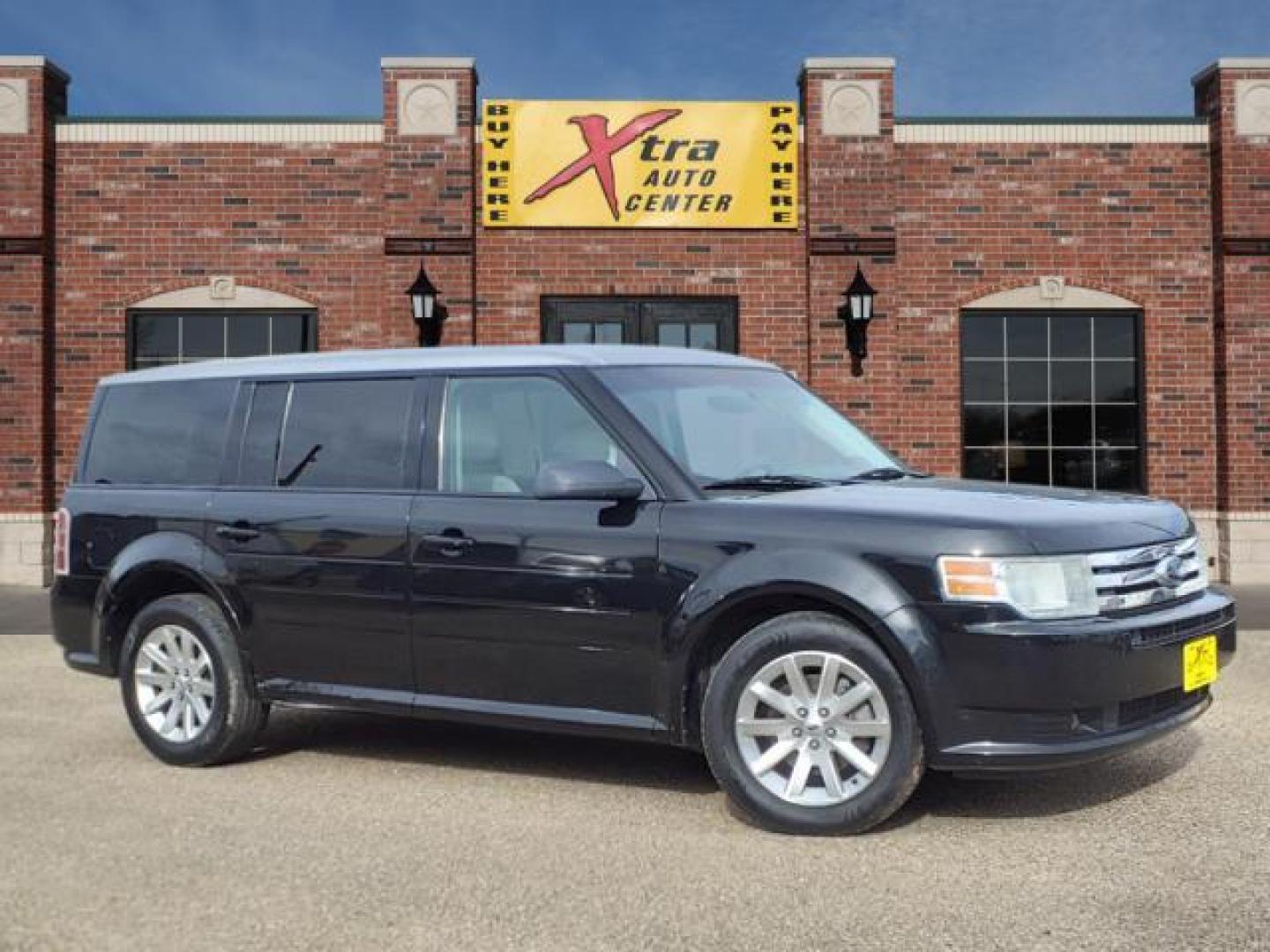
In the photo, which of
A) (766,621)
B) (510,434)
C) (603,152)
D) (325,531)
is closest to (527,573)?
(510,434)

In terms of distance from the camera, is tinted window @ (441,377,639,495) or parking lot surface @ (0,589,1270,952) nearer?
parking lot surface @ (0,589,1270,952)

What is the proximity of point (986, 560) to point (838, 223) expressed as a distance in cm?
1138

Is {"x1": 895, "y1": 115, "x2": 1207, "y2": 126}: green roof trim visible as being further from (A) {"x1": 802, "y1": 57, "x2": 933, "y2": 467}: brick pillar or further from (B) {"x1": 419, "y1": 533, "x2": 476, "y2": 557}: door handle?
(B) {"x1": 419, "y1": 533, "x2": 476, "y2": 557}: door handle

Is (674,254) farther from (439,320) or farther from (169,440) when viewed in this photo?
(169,440)

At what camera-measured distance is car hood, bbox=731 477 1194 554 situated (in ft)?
15.9

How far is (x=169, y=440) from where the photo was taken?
6.81 meters

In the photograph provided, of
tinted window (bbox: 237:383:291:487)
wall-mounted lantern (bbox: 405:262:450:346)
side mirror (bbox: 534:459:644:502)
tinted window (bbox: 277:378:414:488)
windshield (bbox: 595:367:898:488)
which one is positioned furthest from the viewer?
wall-mounted lantern (bbox: 405:262:450:346)

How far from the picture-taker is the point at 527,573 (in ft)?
18.1

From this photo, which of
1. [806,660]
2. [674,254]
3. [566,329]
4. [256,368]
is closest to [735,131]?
[674,254]

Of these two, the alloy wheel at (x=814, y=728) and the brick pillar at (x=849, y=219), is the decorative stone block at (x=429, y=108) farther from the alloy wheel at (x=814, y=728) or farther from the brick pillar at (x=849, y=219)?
the alloy wheel at (x=814, y=728)

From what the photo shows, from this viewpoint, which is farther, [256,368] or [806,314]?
[806,314]

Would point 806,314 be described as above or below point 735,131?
below

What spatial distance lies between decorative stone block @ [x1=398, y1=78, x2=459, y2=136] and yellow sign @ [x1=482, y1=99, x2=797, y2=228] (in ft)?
1.29

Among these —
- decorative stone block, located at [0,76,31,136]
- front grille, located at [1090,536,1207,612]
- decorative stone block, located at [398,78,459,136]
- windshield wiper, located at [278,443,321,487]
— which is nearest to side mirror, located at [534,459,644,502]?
windshield wiper, located at [278,443,321,487]
